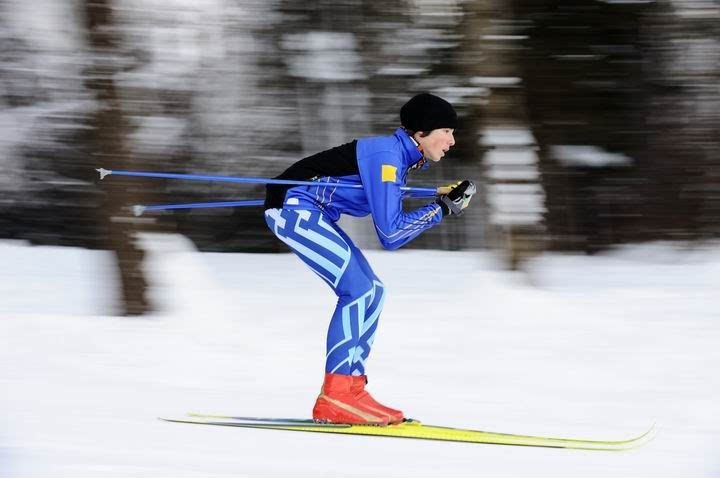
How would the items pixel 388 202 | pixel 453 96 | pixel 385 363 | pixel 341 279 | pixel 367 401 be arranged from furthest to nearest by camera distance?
pixel 453 96
pixel 385 363
pixel 367 401
pixel 341 279
pixel 388 202

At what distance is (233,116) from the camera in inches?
396

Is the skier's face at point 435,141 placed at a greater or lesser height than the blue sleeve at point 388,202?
greater

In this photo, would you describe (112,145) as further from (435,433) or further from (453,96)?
(435,433)

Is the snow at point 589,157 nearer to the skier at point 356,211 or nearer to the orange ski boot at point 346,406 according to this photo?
the skier at point 356,211

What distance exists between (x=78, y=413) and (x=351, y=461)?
59.1 inches

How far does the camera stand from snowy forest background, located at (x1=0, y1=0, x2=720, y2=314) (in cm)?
795

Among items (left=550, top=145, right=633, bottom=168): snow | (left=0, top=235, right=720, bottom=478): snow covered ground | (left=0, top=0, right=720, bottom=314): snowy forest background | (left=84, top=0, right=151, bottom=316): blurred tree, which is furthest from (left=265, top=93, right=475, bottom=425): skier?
(left=550, top=145, right=633, bottom=168): snow

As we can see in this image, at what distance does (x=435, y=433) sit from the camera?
408 cm

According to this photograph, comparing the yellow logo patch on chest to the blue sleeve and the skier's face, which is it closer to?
the blue sleeve

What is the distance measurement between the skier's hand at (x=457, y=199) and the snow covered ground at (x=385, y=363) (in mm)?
946

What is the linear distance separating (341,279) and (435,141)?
2.26ft

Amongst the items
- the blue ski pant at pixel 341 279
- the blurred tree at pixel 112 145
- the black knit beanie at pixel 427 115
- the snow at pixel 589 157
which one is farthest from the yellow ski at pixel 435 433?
the snow at pixel 589 157

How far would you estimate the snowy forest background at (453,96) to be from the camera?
26.1 feet

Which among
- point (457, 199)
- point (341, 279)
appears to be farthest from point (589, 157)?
point (341, 279)
